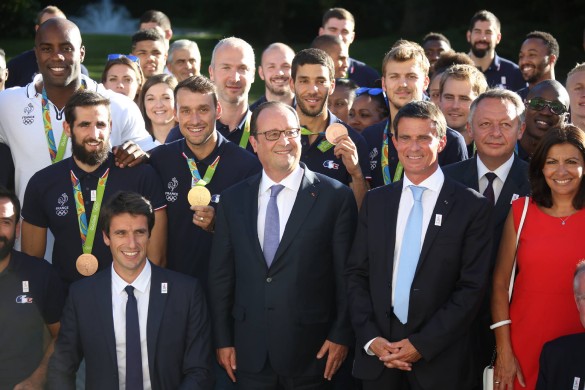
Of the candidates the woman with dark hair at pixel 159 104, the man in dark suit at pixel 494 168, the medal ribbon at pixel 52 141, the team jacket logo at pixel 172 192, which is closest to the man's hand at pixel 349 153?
the man in dark suit at pixel 494 168

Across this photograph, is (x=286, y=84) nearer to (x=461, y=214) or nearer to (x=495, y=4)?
(x=461, y=214)

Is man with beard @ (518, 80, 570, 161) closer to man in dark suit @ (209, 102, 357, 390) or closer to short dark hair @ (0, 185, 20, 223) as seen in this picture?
man in dark suit @ (209, 102, 357, 390)

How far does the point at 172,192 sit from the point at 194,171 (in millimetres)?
216

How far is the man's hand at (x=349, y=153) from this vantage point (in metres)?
6.32

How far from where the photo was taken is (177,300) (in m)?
5.77

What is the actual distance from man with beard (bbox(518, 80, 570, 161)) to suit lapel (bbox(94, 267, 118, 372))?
3473 mm

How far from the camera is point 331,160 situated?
6.72 metres

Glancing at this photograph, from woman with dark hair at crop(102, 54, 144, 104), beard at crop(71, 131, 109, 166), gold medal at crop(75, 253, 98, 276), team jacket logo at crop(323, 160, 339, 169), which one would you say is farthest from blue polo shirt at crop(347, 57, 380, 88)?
gold medal at crop(75, 253, 98, 276)

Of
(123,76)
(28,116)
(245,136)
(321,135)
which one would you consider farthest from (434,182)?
(123,76)

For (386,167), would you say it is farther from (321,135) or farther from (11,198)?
(11,198)

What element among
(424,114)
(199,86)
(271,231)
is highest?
(199,86)

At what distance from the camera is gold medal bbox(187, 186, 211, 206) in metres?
6.07

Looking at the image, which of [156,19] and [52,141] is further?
[156,19]

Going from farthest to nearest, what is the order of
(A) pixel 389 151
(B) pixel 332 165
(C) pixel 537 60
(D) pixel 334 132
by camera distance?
(C) pixel 537 60 < (A) pixel 389 151 < (B) pixel 332 165 < (D) pixel 334 132
